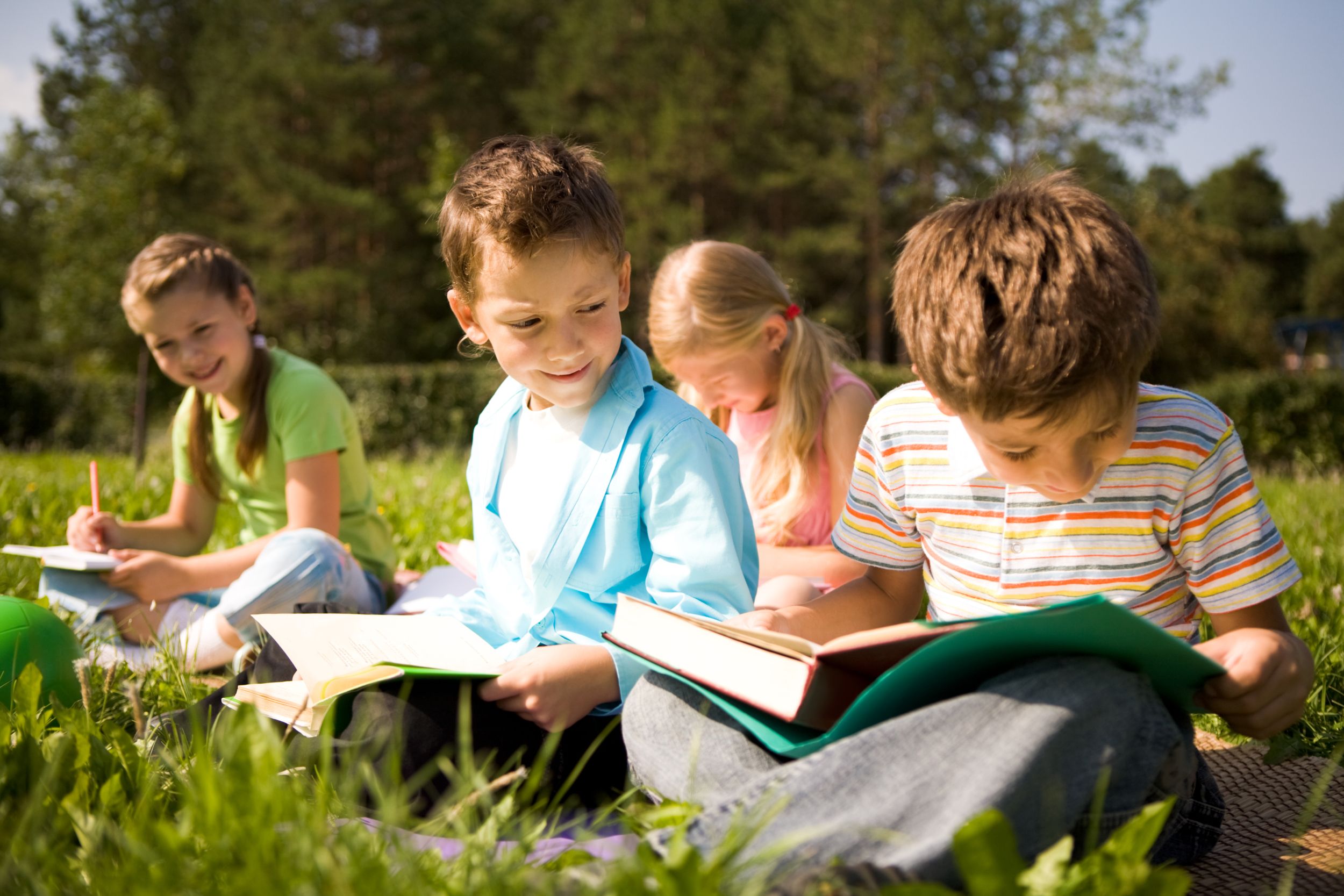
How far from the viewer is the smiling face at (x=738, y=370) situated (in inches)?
120

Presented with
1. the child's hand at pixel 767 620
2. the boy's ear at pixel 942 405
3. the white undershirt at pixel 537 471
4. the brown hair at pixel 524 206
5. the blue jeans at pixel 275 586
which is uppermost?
the brown hair at pixel 524 206

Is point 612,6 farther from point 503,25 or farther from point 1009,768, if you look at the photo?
point 1009,768

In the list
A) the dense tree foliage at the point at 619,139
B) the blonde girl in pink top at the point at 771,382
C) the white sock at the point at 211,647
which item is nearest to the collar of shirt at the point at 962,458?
the blonde girl in pink top at the point at 771,382

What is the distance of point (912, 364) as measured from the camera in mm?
1508

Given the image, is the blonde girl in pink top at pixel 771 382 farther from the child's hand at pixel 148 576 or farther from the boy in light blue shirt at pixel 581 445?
the child's hand at pixel 148 576

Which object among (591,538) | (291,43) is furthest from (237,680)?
(291,43)

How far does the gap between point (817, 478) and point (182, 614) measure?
1983 millimetres

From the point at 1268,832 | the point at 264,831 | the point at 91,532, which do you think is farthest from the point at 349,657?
the point at 91,532

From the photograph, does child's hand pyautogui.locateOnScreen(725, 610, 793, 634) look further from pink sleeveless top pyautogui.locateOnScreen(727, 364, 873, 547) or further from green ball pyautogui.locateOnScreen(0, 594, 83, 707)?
green ball pyautogui.locateOnScreen(0, 594, 83, 707)

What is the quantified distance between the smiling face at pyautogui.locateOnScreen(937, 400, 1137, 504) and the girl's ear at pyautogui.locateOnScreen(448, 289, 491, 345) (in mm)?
1049

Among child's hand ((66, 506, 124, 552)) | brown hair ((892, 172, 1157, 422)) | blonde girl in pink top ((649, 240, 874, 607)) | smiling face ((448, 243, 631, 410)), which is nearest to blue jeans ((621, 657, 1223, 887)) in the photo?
brown hair ((892, 172, 1157, 422))

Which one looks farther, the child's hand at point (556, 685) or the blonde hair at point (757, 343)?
the blonde hair at point (757, 343)

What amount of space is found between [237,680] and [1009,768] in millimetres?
1889

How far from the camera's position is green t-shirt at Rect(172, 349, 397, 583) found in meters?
3.12
